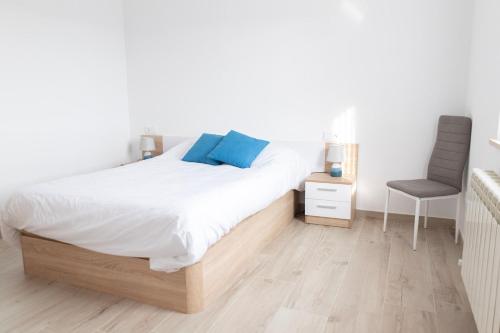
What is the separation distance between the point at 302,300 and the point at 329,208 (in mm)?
1453

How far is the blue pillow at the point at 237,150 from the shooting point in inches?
145

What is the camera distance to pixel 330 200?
3701 mm

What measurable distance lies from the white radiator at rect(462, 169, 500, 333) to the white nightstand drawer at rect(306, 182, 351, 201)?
1459 mm

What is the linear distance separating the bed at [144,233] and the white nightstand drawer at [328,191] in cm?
77

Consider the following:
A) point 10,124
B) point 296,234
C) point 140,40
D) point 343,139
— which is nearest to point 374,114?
point 343,139

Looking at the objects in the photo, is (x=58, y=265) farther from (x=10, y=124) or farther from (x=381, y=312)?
(x=381, y=312)

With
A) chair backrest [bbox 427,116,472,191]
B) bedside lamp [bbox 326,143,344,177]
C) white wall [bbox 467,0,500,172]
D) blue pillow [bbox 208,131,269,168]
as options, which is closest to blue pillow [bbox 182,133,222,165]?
blue pillow [bbox 208,131,269,168]

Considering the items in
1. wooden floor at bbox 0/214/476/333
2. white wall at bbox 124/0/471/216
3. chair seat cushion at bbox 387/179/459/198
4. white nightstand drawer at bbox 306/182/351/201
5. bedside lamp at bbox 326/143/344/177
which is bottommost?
wooden floor at bbox 0/214/476/333

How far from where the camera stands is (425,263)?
291cm

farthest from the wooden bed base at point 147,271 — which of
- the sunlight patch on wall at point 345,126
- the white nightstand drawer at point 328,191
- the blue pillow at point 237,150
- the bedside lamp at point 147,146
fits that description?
the bedside lamp at point 147,146

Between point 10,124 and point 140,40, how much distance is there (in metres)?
1.80

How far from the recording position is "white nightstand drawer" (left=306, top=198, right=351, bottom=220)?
144 inches

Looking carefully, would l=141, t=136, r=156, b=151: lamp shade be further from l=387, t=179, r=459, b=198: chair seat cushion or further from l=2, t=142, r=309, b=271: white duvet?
l=387, t=179, r=459, b=198: chair seat cushion

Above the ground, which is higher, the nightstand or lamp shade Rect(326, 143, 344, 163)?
lamp shade Rect(326, 143, 344, 163)
